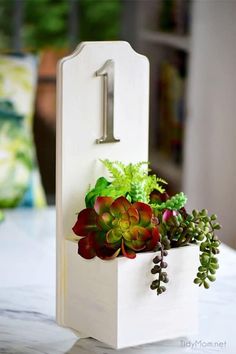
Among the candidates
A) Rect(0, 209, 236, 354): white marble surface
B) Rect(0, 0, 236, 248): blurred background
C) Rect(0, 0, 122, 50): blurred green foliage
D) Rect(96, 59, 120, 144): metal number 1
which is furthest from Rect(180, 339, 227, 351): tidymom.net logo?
Rect(0, 0, 122, 50): blurred green foliage

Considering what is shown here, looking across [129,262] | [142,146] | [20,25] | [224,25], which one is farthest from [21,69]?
[129,262]

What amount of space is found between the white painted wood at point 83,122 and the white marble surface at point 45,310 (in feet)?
0.17

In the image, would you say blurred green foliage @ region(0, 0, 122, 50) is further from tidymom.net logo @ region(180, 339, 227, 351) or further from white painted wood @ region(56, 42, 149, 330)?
tidymom.net logo @ region(180, 339, 227, 351)

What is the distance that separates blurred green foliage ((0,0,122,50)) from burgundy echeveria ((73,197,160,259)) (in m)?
2.61

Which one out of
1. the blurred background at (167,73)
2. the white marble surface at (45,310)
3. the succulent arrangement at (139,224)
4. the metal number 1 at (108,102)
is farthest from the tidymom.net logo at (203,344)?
the blurred background at (167,73)

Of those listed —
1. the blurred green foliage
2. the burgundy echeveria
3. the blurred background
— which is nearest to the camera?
the burgundy echeveria

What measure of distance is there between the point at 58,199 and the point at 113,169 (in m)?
0.09

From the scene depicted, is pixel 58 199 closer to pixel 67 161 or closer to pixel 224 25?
pixel 67 161

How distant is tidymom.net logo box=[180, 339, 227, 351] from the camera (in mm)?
1302

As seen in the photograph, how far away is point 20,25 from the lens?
3740 millimetres

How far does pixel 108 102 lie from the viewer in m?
1.31

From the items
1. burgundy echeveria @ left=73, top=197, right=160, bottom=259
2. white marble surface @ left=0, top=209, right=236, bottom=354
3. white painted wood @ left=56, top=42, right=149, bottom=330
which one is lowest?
white marble surface @ left=0, top=209, right=236, bottom=354

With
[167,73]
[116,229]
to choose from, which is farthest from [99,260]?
[167,73]

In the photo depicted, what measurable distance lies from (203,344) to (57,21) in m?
2.63
